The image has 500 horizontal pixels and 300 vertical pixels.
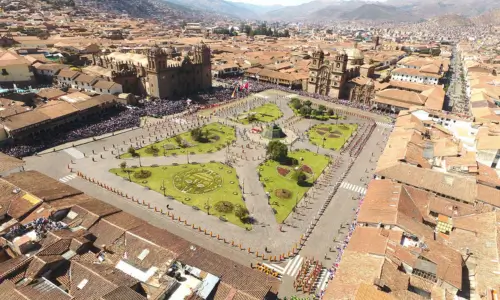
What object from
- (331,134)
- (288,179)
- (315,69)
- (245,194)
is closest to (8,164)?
(245,194)

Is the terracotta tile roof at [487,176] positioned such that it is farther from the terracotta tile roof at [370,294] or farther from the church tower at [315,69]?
the church tower at [315,69]

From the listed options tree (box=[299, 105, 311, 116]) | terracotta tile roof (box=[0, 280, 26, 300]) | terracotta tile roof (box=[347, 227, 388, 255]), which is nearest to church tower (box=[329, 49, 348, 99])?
tree (box=[299, 105, 311, 116])

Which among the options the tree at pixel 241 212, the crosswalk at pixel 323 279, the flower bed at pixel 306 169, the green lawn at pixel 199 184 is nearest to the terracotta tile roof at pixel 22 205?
the green lawn at pixel 199 184

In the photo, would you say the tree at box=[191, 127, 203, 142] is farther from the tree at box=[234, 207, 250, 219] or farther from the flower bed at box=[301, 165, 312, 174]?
the tree at box=[234, 207, 250, 219]

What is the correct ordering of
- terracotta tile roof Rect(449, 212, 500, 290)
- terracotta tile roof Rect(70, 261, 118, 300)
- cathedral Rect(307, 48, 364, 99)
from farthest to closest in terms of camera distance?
cathedral Rect(307, 48, 364, 99)
terracotta tile roof Rect(449, 212, 500, 290)
terracotta tile roof Rect(70, 261, 118, 300)

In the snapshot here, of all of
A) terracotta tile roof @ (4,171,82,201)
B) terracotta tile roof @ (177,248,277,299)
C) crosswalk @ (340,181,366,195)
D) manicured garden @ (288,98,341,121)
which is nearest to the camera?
terracotta tile roof @ (177,248,277,299)

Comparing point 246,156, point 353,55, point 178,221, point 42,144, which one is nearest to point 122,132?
point 42,144
